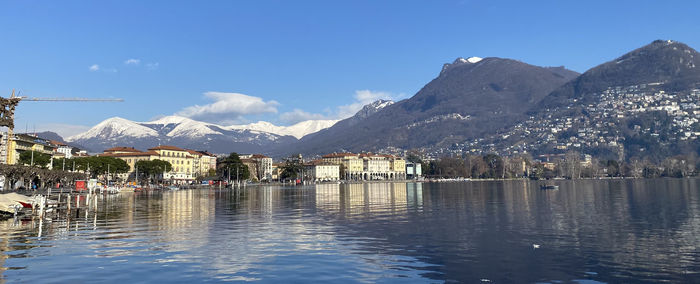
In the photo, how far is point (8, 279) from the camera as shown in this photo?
1856cm

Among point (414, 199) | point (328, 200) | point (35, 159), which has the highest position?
point (35, 159)

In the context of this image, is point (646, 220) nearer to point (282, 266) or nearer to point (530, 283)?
point (530, 283)

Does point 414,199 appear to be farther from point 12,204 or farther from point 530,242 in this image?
point 12,204

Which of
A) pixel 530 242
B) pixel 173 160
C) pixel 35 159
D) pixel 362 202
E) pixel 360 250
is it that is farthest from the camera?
pixel 173 160

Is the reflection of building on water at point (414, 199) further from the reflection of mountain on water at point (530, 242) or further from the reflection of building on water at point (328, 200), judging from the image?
the reflection of mountain on water at point (530, 242)

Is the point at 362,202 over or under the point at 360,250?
over

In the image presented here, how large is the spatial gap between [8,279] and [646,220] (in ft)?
137

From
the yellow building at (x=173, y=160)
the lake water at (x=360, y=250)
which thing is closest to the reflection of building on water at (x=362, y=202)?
the lake water at (x=360, y=250)

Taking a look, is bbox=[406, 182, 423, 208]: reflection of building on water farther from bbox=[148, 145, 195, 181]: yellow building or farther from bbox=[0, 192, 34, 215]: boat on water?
bbox=[148, 145, 195, 181]: yellow building

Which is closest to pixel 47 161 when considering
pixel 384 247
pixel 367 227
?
pixel 367 227

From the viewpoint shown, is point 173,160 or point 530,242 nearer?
point 530,242

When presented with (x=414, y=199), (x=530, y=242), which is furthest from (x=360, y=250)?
(x=414, y=199)

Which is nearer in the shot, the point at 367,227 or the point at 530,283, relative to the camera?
the point at 530,283

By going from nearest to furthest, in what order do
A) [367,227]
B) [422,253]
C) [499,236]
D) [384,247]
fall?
[422,253]
[384,247]
[499,236]
[367,227]
